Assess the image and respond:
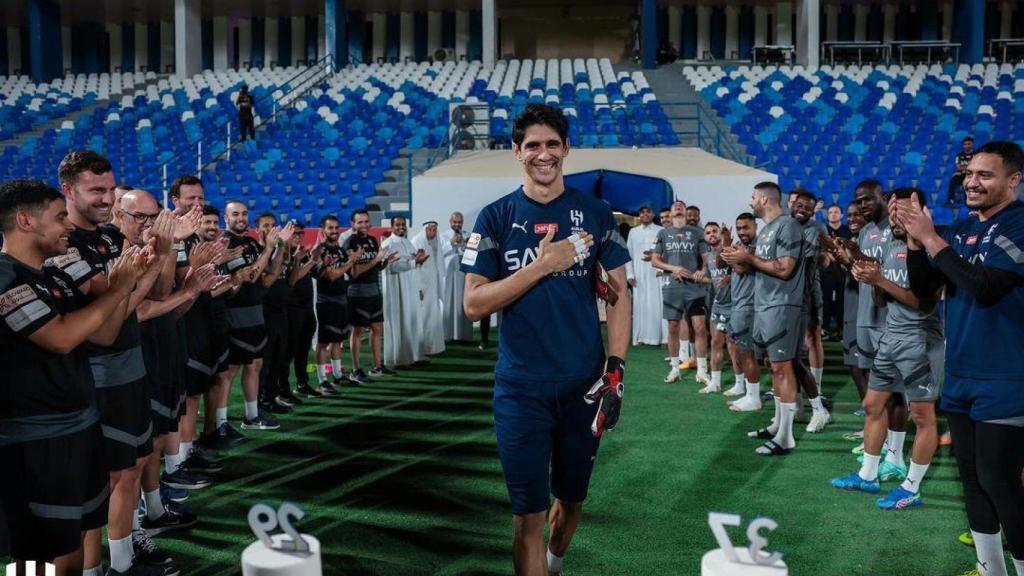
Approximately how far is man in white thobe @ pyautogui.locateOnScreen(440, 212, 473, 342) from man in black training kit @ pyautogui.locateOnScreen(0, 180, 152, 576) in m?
9.74

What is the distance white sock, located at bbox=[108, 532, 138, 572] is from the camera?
407 cm

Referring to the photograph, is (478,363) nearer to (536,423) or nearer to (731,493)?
(731,493)

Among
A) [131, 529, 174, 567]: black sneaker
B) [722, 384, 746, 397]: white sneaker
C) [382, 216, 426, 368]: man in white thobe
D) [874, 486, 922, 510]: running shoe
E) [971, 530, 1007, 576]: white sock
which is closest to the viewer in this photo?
[971, 530, 1007, 576]: white sock

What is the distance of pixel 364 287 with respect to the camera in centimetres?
1027

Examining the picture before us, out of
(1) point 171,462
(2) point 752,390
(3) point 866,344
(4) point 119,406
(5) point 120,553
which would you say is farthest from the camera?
(2) point 752,390

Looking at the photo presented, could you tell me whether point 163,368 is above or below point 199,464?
above

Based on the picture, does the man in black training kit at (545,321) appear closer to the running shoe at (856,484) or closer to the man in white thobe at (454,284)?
the running shoe at (856,484)

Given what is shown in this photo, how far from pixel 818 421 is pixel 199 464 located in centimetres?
489

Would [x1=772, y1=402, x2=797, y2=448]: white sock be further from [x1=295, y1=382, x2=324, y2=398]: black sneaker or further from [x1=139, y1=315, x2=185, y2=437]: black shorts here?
[x1=295, y1=382, x2=324, y2=398]: black sneaker

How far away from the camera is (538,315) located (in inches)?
131

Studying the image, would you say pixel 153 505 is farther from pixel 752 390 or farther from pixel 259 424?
pixel 752 390

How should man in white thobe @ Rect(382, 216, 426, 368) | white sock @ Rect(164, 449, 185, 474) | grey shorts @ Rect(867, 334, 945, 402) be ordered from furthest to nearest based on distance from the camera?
1. man in white thobe @ Rect(382, 216, 426, 368)
2. white sock @ Rect(164, 449, 185, 474)
3. grey shorts @ Rect(867, 334, 945, 402)

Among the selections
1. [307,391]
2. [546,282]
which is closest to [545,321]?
[546,282]

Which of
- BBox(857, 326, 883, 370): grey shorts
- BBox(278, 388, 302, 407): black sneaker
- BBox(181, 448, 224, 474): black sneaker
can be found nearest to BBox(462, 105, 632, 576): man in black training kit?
BBox(857, 326, 883, 370): grey shorts
